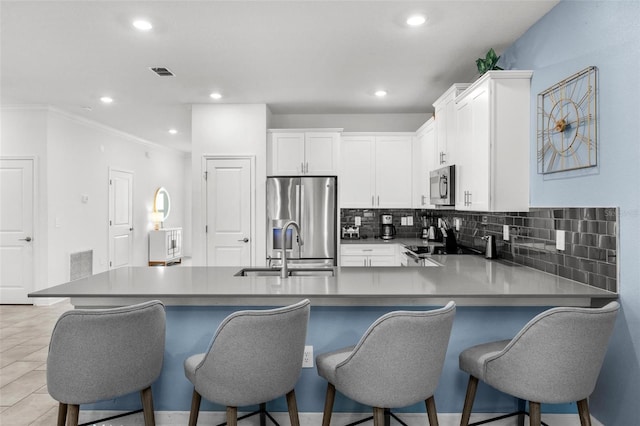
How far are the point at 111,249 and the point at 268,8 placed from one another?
568 centimetres

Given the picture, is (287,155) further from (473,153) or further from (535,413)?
(535,413)

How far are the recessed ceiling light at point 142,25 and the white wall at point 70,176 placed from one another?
10.6 ft

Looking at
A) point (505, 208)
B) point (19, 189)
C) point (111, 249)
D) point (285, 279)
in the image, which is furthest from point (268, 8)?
point (111, 249)

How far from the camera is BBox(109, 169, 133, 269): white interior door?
→ 7039 mm

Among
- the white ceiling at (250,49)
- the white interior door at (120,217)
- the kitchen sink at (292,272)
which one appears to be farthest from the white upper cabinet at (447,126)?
the white interior door at (120,217)

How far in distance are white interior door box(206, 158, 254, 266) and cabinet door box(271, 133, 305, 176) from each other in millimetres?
330

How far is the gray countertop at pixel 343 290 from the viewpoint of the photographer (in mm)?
2100

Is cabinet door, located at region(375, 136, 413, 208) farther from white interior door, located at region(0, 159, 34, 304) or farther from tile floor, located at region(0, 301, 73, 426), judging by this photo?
white interior door, located at region(0, 159, 34, 304)

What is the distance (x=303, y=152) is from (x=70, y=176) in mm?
3381

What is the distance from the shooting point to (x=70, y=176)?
5.89m

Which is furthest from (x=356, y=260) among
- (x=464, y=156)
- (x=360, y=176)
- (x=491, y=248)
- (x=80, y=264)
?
(x=80, y=264)

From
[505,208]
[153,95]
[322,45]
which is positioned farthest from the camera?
[153,95]

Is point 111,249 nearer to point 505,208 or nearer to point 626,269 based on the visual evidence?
point 505,208

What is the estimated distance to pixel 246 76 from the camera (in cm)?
405
